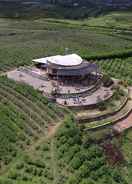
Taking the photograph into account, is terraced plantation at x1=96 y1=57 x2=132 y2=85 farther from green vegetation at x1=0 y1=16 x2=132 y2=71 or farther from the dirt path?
the dirt path

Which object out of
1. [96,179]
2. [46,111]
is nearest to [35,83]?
[46,111]

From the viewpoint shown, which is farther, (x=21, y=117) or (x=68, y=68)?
(x=68, y=68)

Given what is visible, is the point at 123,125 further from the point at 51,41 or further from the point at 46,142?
the point at 51,41

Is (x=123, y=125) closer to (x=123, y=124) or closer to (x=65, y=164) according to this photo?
(x=123, y=124)

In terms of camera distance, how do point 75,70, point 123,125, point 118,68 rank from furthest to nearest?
point 118,68
point 75,70
point 123,125

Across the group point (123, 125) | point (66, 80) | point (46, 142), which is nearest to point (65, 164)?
point (46, 142)

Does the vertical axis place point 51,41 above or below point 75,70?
below

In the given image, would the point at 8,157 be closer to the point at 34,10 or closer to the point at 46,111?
the point at 46,111

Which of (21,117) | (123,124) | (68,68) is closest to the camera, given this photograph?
(21,117)

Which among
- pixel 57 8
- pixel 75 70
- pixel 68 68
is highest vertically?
pixel 57 8
